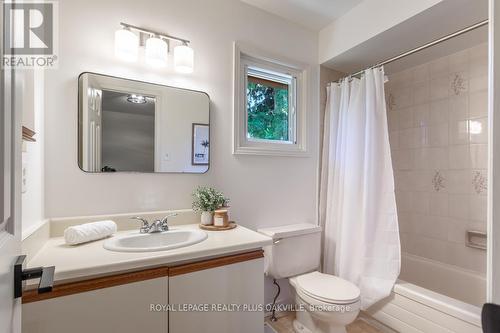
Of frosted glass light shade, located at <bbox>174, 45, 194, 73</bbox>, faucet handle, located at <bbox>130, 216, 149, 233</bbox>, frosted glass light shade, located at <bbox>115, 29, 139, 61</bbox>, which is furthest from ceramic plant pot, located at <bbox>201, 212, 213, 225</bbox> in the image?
frosted glass light shade, located at <bbox>115, 29, 139, 61</bbox>

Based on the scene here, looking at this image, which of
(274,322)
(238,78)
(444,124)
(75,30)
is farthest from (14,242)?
(444,124)

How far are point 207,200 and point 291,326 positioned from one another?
47.1 inches

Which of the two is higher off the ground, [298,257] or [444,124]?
[444,124]

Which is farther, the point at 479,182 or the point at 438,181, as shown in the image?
the point at 438,181

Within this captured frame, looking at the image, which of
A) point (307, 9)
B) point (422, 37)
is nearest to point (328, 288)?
point (422, 37)

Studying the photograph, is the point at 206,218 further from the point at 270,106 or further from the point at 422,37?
the point at 422,37

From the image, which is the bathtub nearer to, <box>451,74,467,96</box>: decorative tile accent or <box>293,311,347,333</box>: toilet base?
<box>293,311,347,333</box>: toilet base

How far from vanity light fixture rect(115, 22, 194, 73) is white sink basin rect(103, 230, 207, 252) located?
103cm

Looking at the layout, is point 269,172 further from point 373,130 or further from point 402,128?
point 402,128

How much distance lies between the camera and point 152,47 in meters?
1.48

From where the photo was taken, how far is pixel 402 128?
2592 mm

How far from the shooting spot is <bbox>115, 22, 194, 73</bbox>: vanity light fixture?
4.66ft

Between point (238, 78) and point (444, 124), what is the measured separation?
1932 millimetres

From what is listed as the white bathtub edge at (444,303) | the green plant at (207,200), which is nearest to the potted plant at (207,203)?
the green plant at (207,200)
